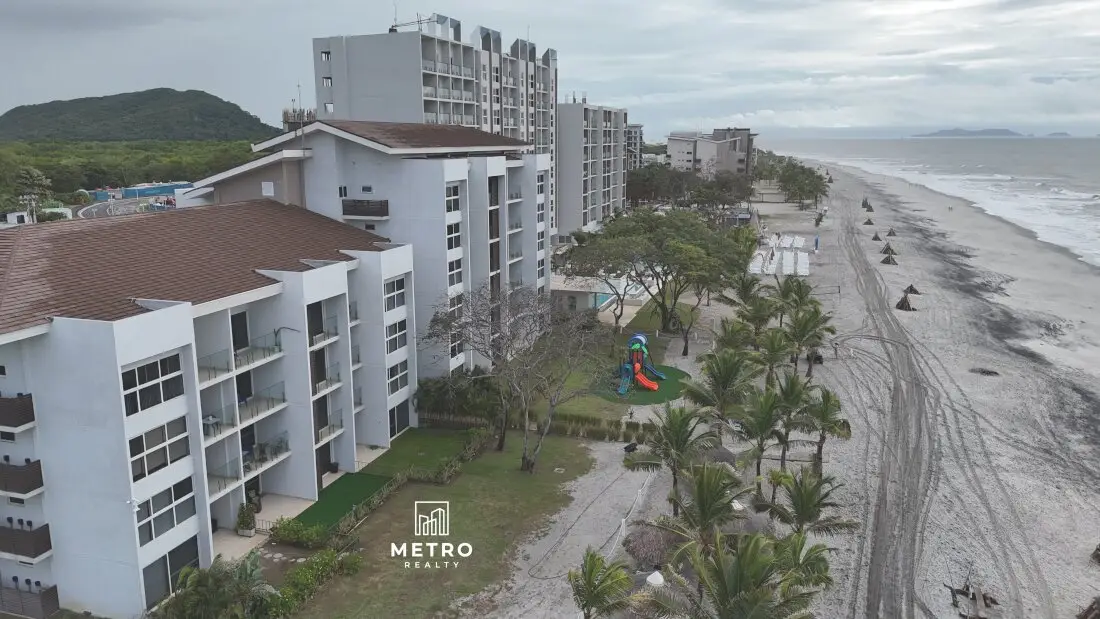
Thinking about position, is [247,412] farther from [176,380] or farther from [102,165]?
[102,165]

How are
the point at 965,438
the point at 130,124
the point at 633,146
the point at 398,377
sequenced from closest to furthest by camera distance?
1. the point at 398,377
2. the point at 965,438
3. the point at 633,146
4. the point at 130,124

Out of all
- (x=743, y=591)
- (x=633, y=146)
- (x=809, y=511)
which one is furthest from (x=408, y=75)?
(x=633, y=146)

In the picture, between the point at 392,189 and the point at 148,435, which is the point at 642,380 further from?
the point at 148,435

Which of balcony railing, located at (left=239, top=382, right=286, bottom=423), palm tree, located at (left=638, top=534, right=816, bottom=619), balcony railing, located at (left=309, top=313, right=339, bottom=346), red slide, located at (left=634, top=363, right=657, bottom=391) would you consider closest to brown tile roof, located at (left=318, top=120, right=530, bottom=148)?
balcony railing, located at (left=309, top=313, right=339, bottom=346)

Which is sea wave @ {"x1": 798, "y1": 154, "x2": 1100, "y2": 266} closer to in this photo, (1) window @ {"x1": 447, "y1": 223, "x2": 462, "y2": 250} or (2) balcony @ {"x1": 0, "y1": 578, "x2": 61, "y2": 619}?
(1) window @ {"x1": 447, "y1": 223, "x2": 462, "y2": 250}

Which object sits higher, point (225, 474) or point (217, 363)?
point (217, 363)

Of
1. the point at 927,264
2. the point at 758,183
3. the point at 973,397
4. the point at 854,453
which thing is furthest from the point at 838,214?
the point at 854,453

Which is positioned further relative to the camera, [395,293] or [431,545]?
[395,293]
